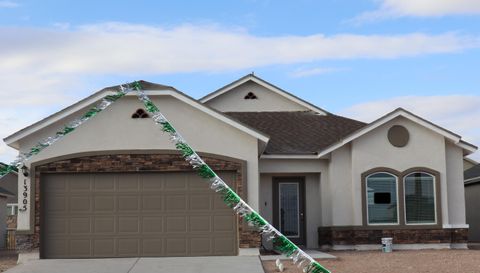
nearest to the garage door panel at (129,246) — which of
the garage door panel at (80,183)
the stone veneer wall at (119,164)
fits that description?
the garage door panel at (80,183)

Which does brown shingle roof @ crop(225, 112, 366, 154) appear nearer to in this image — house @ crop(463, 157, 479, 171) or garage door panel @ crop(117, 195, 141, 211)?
garage door panel @ crop(117, 195, 141, 211)

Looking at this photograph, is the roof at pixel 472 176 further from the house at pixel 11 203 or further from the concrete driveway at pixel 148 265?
the house at pixel 11 203

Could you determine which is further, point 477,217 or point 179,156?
point 477,217

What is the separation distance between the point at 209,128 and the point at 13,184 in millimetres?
25784

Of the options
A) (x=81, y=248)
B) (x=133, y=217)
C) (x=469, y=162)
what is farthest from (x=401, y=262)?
(x=469, y=162)

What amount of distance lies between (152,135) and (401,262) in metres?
7.09

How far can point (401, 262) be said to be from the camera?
16.5 m

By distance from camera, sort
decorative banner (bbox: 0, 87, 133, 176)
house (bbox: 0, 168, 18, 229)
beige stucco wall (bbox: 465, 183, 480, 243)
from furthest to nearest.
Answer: house (bbox: 0, 168, 18, 229) → beige stucco wall (bbox: 465, 183, 480, 243) → decorative banner (bbox: 0, 87, 133, 176)

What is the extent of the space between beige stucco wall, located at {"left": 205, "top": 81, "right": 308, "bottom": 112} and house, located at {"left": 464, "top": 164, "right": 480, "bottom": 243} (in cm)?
734

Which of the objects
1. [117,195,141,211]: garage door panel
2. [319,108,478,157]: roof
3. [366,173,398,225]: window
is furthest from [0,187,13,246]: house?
[366,173,398,225]: window

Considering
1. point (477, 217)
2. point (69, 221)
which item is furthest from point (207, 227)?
point (477, 217)

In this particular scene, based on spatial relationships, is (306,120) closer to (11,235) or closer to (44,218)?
(44,218)

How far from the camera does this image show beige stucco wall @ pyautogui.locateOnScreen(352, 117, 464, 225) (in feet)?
68.3

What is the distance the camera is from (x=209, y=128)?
18.5 meters
